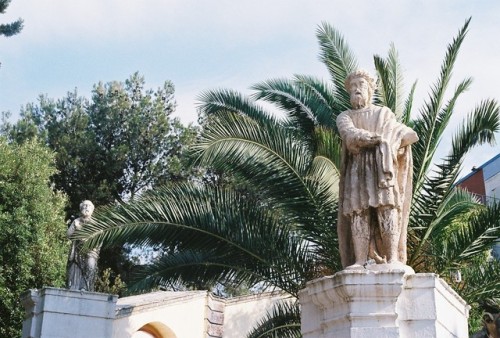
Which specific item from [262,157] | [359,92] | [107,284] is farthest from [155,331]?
[359,92]

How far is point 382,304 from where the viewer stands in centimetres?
776

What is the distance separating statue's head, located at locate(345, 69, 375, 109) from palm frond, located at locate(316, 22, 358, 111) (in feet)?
12.8

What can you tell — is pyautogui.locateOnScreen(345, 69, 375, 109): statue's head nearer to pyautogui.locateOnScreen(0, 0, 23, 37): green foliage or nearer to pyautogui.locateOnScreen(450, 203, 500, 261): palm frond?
pyautogui.locateOnScreen(450, 203, 500, 261): palm frond

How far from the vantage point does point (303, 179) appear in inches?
471

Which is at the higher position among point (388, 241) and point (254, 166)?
point (254, 166)

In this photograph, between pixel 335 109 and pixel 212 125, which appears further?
pixel 335 109

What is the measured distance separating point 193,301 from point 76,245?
727cm

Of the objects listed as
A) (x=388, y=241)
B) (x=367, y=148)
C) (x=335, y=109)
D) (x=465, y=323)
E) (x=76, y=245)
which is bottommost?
(x=465, y=323)

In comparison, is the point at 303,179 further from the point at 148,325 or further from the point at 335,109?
the point at 148,325

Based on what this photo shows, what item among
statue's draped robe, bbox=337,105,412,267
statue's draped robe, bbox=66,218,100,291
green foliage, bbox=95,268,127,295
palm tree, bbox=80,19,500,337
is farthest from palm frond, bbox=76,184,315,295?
green foliage, bbox=95,268,127,295

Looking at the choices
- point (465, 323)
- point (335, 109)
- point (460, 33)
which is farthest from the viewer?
point (335, 109)

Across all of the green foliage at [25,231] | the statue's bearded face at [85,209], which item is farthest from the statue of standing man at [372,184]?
the green foliage at [25,231]

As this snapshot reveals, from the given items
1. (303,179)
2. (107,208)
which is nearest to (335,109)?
(303,179)

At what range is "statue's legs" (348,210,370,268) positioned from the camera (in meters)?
8.27
